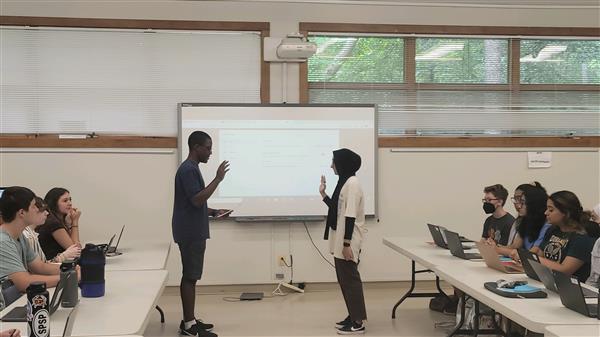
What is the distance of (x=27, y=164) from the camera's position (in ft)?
17.9

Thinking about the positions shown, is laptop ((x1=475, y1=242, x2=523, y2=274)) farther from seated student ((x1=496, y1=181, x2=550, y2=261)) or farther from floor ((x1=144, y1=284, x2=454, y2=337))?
floor ((x1=144, y1=284, x2=454, y2=337))

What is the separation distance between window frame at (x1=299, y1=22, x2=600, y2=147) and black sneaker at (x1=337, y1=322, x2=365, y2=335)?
82.5 inches

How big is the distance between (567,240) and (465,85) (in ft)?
9.85

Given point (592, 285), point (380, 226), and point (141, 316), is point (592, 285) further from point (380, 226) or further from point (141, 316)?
point (380, 226)

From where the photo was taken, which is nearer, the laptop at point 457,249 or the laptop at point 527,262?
the laptop at point 527,262

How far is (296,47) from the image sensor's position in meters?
5.38

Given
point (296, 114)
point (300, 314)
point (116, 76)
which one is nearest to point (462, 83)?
point (296, 114)

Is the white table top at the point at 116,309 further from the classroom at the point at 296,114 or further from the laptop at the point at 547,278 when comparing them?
the classroom at the point at 296,114

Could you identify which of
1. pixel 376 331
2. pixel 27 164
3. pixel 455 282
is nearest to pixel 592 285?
pixel 455 282

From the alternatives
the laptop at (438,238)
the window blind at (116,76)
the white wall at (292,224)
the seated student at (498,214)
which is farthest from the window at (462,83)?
the laptop at (438,238)

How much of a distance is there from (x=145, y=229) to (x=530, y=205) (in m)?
3.52

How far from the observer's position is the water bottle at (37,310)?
177 cm

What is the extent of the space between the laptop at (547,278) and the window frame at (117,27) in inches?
137

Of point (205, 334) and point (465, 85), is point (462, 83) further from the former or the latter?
point (205, 334)
